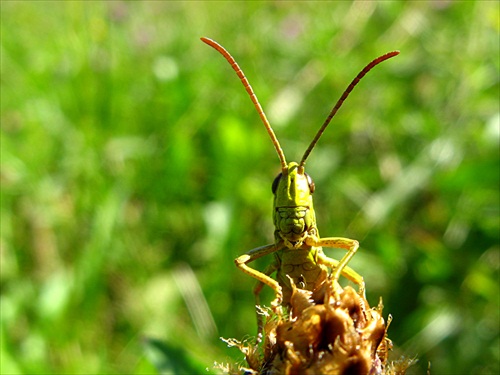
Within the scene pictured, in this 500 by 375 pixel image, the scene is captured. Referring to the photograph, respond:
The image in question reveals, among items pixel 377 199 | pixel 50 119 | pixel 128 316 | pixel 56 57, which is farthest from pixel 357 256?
pixel 56 57

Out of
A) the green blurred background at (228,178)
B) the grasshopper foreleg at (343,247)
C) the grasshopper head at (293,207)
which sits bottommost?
the green blurred background at (228,178)

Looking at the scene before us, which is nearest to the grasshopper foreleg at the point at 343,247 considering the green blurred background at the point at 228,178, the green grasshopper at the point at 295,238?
the green grasshopper at the point at 295,238

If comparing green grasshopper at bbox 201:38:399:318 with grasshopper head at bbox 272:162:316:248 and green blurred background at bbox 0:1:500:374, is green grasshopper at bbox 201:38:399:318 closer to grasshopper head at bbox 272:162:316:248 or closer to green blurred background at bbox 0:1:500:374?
grasshopper head at bbox 272:162:316:248

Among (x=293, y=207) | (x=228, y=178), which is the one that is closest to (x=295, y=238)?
(x=293, y=207)

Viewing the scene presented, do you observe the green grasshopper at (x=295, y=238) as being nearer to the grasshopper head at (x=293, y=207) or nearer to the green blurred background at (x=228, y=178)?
the grasshopper head at (x=293, y=207)

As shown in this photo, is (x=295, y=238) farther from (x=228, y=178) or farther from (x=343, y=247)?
(x=228, y=178)

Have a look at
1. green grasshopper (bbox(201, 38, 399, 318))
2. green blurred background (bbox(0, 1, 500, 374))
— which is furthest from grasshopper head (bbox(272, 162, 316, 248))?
green blurred background (bbox(0, 1, 500, 374))
